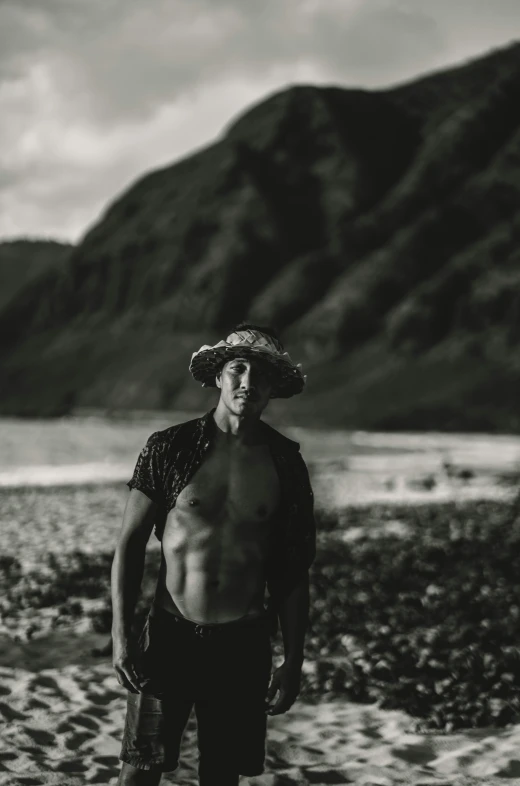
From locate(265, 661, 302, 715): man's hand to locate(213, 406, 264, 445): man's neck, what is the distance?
42.1 inches

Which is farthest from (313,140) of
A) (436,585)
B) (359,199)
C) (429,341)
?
(436,585)

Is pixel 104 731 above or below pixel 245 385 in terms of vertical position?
below

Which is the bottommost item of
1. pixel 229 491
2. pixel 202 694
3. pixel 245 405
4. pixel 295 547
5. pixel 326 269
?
pixel 202 694

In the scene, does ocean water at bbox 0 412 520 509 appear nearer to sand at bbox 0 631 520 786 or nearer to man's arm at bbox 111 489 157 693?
sand at bbox 0 631 520 786

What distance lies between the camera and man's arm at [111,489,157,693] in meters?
4.14

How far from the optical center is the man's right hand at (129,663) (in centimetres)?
412

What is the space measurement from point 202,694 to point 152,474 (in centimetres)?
105

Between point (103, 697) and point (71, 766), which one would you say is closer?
point (71, 766)

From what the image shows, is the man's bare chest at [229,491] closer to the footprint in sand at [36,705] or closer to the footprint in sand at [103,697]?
the footprint in sand at [36,705]

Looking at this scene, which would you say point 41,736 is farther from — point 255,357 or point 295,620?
point 255,357

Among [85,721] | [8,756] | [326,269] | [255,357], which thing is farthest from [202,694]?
[326,269]

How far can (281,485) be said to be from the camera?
4352 mm

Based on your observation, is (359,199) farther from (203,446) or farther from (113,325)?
(203,446)

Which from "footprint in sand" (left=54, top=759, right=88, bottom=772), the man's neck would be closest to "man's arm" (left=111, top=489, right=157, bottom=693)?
the man's neck
